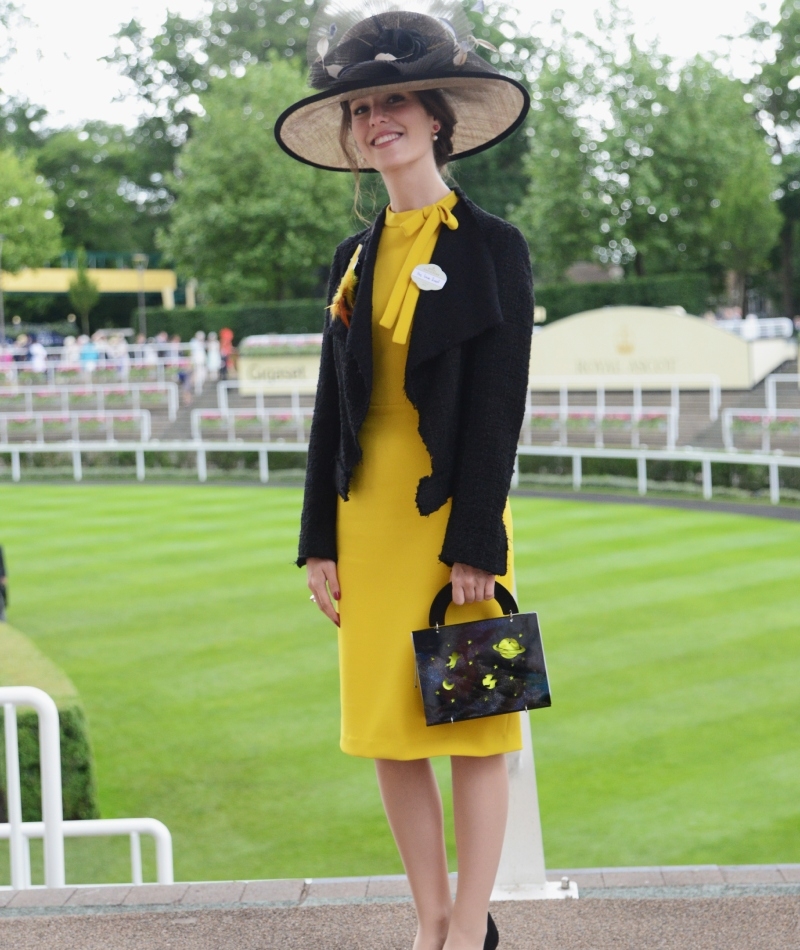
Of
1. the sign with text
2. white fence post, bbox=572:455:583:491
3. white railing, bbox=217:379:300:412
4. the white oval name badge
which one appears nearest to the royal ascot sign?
white fence post, bbox=572:455:583:491

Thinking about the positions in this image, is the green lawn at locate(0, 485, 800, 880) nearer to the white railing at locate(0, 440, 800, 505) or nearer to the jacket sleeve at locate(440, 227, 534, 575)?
the white railing at locate(0, 440, 800, 505)

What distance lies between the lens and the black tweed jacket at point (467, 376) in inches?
98.1

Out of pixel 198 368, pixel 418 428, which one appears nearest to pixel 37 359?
pixel 198 368

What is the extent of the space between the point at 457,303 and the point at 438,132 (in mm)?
434

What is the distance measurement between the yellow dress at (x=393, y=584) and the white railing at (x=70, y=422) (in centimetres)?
2277

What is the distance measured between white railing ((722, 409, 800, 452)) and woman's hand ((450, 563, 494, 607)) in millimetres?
16627

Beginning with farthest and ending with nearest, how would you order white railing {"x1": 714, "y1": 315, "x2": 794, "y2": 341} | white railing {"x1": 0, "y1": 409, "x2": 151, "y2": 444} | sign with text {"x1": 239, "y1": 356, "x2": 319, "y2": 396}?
white railing {"x1": 714, "y1": 315, "x2": 794, "y2": 341}, sign with text {"x1": 239, "y1": 356, "x2": 319, "y2": 396}, white railing {"x1": 0, "y1": 409, "x2": 151, "y2": 444}

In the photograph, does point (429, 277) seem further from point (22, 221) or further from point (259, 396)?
point (22, 221)

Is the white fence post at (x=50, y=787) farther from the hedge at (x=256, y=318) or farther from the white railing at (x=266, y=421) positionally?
the hedge at (x=256, y=318)

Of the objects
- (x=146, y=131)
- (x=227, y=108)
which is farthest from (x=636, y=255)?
(x=146, y=131)

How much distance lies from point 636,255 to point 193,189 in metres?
14.6

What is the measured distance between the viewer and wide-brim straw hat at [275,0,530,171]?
257 centimetres

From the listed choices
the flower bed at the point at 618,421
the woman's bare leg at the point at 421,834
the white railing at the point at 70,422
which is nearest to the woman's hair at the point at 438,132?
the woman's bare leg at the point at 421,834

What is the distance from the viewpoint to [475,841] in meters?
2.64
